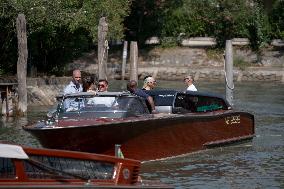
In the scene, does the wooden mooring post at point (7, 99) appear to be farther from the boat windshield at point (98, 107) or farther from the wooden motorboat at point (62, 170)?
the wooden motorboat at point (62, 170)

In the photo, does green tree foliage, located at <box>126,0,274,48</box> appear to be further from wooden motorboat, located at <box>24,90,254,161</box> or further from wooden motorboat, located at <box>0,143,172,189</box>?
wooden motorboat, located at <box>0,143,172,189</box>

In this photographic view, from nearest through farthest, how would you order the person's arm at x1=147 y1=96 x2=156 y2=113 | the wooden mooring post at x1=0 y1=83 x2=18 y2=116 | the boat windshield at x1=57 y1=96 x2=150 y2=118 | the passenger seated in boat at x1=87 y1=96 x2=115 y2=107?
the boat windshield at x1=57 y1=96 x2=150 y2=118 → the passenger seated in boat at x1=87 y1=96 x2=115 y2=107 → the person's arm at x1=147 y1=96 x2=156 y2=113 → the wooden mooring post at x1=0 y1=83 x2=18 y2=116

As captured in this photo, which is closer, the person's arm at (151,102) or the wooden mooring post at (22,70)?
the person's arm at (151,102)

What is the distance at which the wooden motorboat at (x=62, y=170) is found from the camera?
405 inches

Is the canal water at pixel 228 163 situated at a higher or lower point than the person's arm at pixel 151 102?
lower

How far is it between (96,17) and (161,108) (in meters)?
20.8

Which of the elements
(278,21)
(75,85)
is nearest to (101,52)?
(75,85)

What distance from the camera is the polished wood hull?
52.6ft

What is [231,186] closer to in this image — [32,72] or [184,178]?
[184,178]

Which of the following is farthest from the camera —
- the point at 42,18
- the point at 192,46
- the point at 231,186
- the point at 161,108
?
the point at 192,46

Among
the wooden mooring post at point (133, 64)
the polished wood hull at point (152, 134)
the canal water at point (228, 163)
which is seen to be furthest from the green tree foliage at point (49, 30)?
the polished wood hull at point (152, 134)

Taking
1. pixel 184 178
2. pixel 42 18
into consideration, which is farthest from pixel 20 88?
pixel 184 178

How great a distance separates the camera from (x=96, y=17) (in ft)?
129

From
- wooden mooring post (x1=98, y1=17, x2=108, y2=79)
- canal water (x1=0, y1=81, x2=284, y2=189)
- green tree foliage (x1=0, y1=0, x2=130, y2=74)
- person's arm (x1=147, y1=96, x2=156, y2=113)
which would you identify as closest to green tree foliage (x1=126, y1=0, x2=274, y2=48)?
green tree foliage (x1=0, y1=0, x2=130, y2=74)
